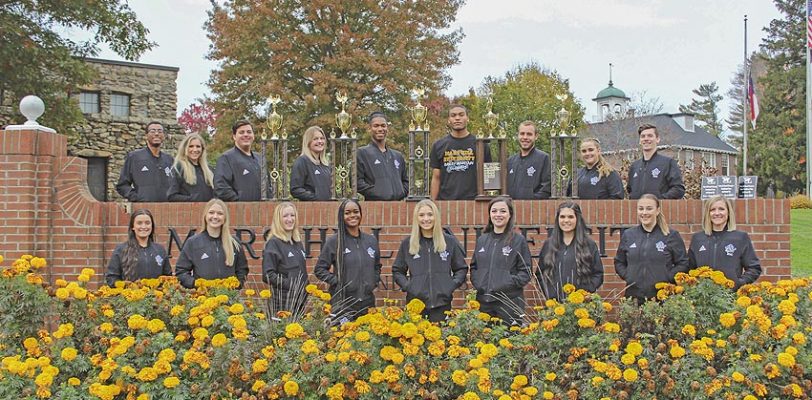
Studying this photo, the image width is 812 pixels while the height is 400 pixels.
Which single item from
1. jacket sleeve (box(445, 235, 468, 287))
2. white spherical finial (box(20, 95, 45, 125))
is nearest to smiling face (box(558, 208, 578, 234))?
jacket sleeve (box(445, 235, 468, 287))

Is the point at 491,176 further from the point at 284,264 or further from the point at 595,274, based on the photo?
the point at 284,264

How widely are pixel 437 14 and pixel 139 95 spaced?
931cm

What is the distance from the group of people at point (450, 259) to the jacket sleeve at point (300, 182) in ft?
3.48

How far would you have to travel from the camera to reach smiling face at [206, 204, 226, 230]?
5.61m

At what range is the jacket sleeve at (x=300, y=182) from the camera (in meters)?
6.78

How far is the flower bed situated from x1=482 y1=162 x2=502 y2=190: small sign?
206cm

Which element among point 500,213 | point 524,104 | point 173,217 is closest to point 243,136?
point 173,217

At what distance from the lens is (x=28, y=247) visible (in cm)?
685

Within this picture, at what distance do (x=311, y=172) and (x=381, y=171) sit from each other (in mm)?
612

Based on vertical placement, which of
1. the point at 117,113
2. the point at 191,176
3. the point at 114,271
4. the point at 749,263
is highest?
the point at 117,113

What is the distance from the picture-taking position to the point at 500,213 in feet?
18.1

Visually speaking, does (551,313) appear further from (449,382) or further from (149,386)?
(149,386)

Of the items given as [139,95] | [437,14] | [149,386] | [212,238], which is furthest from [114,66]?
[149,386]

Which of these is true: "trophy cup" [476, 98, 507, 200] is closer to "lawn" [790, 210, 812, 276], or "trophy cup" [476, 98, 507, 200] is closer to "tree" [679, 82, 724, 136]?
"lawn" [790, 210, 812, 276]
